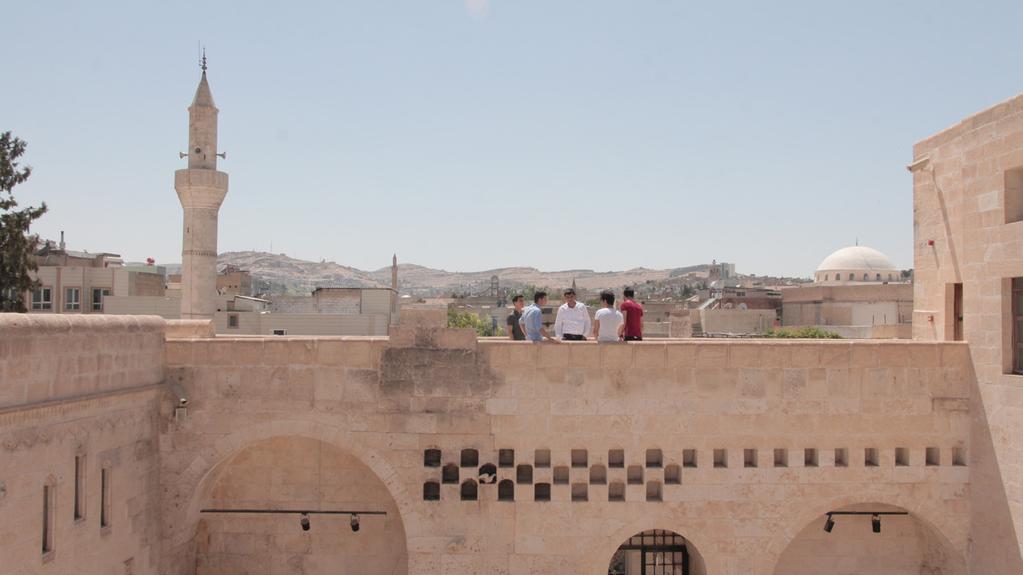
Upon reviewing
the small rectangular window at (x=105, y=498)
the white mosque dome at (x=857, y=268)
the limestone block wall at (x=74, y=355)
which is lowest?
the small rectangular window at (x=105, y=498)

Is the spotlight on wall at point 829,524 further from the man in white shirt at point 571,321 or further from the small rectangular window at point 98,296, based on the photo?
the small rectangular window at point 98,296

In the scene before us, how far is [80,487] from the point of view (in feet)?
27.0

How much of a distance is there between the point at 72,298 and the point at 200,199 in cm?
1782

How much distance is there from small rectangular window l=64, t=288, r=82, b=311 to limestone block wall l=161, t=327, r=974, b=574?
3264cm

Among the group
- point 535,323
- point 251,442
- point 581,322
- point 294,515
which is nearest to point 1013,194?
point 581,322

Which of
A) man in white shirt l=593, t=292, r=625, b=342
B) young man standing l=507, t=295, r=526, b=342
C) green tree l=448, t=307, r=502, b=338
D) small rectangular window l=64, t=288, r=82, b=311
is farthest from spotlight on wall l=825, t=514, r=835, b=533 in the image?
green tree l=448, t=307, r=502, b=338

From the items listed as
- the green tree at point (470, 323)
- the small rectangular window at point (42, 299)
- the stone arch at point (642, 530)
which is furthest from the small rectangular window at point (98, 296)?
the stone arch at point (642, 530)

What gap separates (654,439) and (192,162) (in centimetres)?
1939

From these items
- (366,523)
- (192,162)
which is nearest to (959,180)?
(366,523)

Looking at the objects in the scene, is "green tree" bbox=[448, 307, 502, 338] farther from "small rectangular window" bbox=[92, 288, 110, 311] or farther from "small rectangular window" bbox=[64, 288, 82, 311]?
"small rectangular window" bbox=[64, 288, 82, 311]

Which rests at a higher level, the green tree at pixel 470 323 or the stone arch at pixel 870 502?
the green tree at pixel 470 323

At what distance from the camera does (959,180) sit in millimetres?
10094

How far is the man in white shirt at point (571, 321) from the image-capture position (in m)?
10.6

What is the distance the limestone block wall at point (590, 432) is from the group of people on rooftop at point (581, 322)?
0.39 meters
